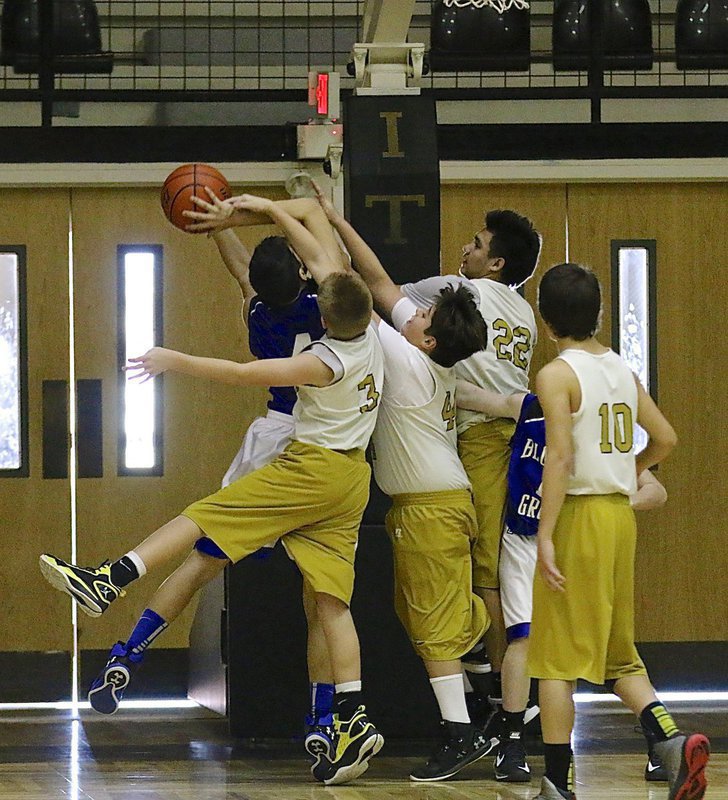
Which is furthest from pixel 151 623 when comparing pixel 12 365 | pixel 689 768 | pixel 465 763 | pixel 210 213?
pixel 12 365

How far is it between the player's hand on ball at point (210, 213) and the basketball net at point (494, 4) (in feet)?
7.58

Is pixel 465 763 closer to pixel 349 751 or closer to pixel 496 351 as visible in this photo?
pixel 349 751

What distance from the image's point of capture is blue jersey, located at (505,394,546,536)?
4.33m

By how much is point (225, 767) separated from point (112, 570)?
78cm

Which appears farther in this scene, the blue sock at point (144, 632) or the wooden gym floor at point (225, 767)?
the blue sock at point (144, 632)

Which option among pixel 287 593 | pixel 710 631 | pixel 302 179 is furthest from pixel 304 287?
pixel 710 631

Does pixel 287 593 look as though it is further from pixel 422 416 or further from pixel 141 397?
pixel 141 397

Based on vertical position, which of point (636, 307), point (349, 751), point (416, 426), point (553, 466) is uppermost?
point (636, 307)

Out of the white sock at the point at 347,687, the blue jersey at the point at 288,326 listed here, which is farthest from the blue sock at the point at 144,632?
the blue jersey at the point at 288,326

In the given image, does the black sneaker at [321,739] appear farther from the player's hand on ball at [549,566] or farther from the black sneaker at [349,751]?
the player's hand on ball at [549,566]

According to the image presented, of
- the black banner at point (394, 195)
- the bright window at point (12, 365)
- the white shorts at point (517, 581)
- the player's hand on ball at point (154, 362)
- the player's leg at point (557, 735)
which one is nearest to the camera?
the player's leg at point (557, 735)

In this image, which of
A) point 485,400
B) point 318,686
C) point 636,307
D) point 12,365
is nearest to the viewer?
point 318,686

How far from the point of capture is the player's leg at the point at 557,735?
3580mm

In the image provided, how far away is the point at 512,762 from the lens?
A: 13.8 feet
